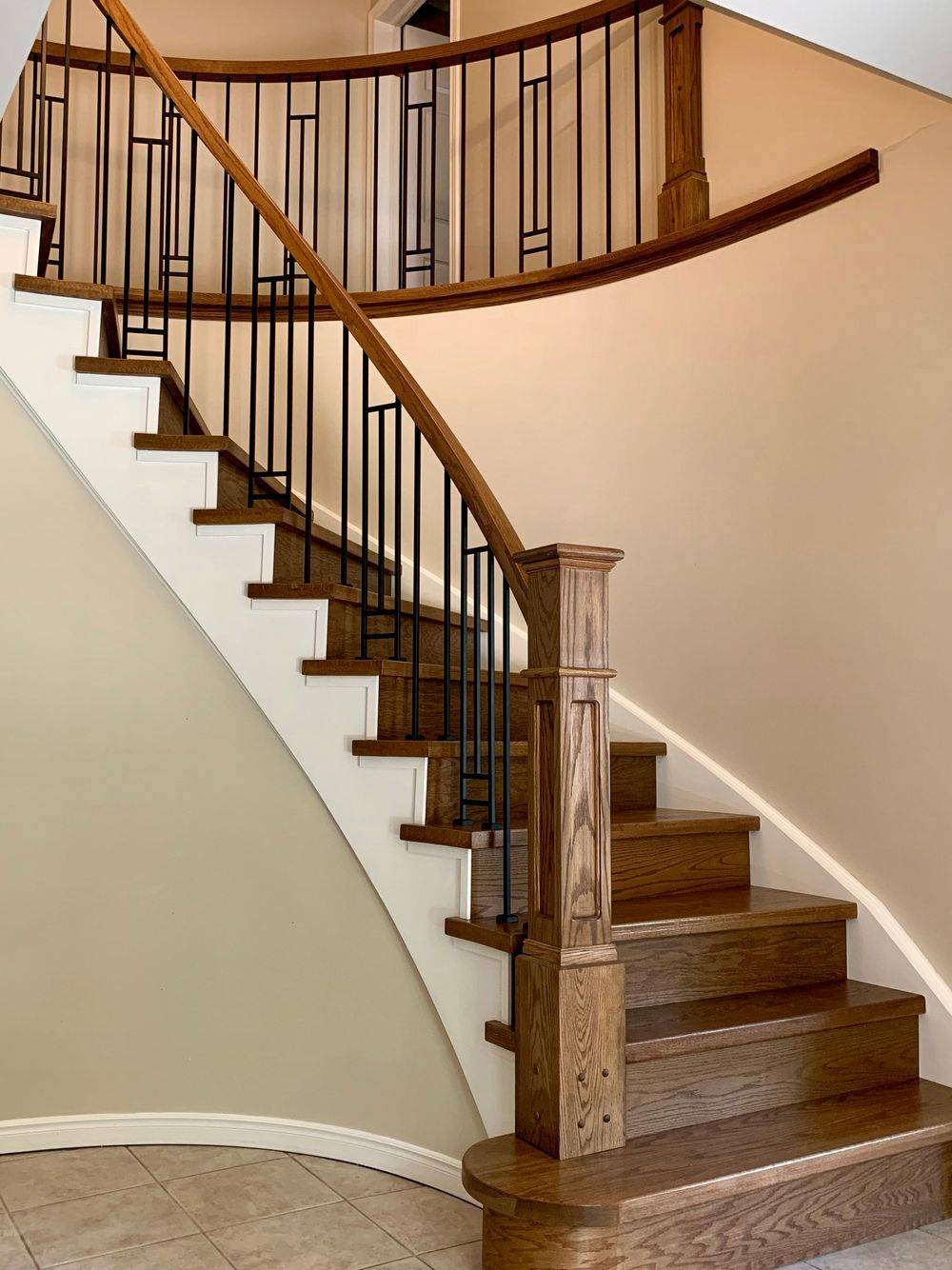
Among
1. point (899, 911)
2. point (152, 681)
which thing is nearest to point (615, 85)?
point (152, 681)

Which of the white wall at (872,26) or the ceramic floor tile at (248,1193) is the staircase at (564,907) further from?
the white wall at (872,26)

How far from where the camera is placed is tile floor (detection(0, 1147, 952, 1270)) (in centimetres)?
228

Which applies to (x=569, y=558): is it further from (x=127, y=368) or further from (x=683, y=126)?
(x=683, y=126)

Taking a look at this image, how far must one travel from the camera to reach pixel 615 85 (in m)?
4.27

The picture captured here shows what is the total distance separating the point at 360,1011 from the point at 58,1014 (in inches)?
31.6

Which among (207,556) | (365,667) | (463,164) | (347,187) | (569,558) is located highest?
(463,164)

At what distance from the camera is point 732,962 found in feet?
8.63

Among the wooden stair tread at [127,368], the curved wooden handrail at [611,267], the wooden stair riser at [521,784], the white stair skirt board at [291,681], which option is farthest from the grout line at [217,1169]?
the curved wooden handrail at [611,267]

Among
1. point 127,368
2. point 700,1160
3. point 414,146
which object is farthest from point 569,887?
point 414,146

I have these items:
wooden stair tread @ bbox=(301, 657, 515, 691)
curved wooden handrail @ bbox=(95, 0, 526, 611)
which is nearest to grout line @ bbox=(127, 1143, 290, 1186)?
wooden stair tread @ bbox=(301, 657, 515, 691)

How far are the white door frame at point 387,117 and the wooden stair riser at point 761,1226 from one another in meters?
3.59

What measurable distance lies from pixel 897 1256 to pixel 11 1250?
180 centimetres

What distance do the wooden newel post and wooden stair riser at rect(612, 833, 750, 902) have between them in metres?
0.59

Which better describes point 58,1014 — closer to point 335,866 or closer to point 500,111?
point 335,866
